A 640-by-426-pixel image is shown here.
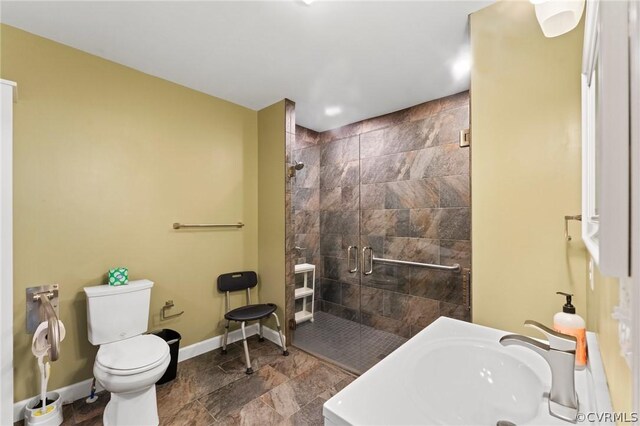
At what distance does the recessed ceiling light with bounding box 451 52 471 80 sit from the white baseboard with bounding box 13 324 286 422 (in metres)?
2.83

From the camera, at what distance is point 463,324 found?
135 centimetres

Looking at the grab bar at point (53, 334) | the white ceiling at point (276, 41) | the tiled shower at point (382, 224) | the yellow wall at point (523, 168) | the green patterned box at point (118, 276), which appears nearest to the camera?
the yellow wall at point (523, 168)

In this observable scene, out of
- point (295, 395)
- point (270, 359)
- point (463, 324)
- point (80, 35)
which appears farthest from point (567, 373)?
point (80, 35)

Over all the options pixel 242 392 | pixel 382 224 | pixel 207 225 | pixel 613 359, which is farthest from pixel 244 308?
pixel 613 359

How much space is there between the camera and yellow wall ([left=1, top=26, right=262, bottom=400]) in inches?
71.7

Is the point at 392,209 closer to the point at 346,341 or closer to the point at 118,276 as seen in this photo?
the point at 346,341

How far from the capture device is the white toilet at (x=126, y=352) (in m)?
1.63

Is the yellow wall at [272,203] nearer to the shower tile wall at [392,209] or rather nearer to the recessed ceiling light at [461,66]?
the shower tile wall at [392,209]

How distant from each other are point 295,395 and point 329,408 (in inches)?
61.9

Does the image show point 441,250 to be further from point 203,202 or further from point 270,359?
point 203,202

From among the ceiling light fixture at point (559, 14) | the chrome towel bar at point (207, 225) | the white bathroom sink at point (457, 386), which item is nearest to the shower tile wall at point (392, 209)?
the chrome towel bar at point (207, 225)

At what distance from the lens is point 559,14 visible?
0.98m

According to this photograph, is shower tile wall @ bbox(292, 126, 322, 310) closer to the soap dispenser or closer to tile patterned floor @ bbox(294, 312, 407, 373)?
tile patterned floor @ bbox(294, 312, 407, 373)

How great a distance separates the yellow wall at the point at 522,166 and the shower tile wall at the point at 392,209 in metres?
1.14
